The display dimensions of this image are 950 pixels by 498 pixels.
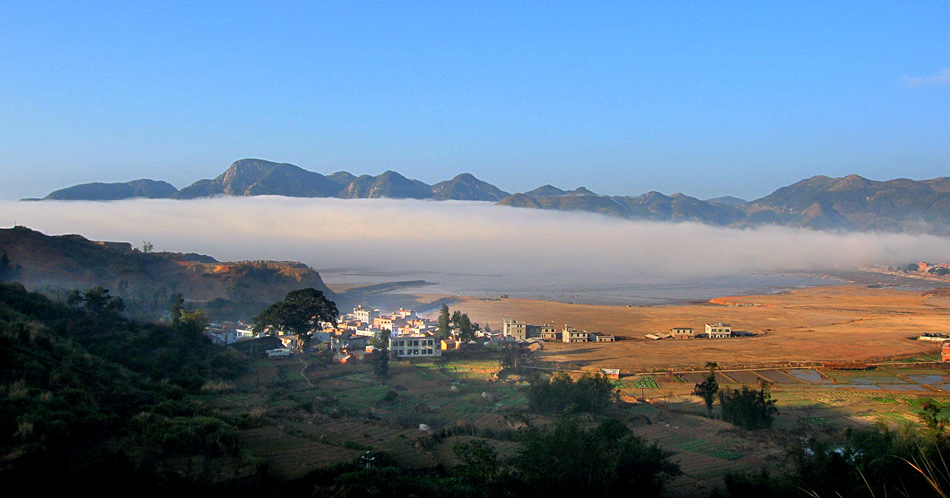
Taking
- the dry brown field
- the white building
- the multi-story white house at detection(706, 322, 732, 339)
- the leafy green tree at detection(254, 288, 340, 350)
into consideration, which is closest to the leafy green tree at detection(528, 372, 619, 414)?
the dry brown field

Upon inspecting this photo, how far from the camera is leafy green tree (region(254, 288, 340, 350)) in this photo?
77.3 feet

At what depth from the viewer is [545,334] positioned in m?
30.6

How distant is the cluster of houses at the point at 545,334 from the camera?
3006cm

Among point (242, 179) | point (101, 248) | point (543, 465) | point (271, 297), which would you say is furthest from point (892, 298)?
point (242, 179)

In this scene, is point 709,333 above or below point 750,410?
below

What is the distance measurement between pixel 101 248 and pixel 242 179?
117 m

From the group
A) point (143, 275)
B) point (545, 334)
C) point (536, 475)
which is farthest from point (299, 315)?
point (143, 275)

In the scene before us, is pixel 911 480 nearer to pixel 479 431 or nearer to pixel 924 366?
pixel 479 431

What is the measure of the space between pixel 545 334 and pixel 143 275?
29691mm

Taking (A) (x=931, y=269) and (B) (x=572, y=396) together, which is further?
(A) (x=931, y=269)

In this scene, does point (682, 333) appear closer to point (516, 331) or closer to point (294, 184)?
point (516, 331)

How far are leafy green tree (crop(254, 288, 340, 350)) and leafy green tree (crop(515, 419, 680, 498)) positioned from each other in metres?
17.0

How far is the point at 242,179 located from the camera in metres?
153

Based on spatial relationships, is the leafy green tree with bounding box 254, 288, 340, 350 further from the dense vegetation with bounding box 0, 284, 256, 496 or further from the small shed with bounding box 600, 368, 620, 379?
the small shed with bounding box 600, 368, 620, 379
